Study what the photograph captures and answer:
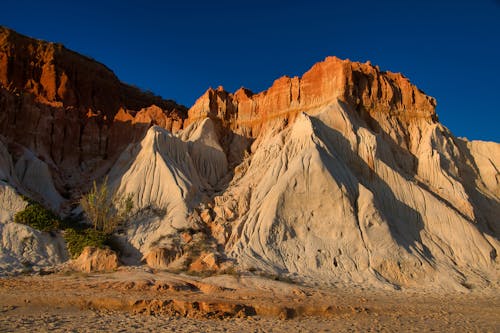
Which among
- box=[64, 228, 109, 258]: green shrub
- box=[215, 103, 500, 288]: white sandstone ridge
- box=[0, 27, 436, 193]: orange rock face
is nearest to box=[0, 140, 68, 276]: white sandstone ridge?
box=[64, 228, 109, 258]: green shrub

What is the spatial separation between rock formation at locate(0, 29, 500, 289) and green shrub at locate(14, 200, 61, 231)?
130 centimetres

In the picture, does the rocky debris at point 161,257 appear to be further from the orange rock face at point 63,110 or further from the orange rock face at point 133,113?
the orange rock face at point 63,110

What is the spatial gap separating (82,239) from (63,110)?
1770cm

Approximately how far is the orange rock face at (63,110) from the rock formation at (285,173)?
12cm

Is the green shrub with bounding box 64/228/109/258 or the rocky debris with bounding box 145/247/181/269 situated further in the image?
the green shrub with bounding box 64/228/109/258

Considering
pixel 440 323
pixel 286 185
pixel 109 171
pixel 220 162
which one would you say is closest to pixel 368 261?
pixel 286 185

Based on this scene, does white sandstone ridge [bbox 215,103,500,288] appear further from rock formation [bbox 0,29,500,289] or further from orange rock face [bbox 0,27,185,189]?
orange rock face [bbox 0,27,185,189]

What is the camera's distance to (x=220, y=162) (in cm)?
3306

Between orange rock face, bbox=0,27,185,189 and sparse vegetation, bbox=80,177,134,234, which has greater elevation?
orange rock face, bbox=0,27,185,189

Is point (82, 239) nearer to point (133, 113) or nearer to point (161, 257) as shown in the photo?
point (161, 257)

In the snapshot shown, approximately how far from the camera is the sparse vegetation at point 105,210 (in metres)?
24.1

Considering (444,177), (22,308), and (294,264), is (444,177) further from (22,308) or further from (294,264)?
(22,308)

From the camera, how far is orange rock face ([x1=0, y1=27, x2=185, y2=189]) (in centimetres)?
3328

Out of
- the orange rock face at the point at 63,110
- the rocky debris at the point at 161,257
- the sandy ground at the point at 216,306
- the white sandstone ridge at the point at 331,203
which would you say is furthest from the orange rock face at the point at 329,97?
the sandy ground at the point at 216,306
